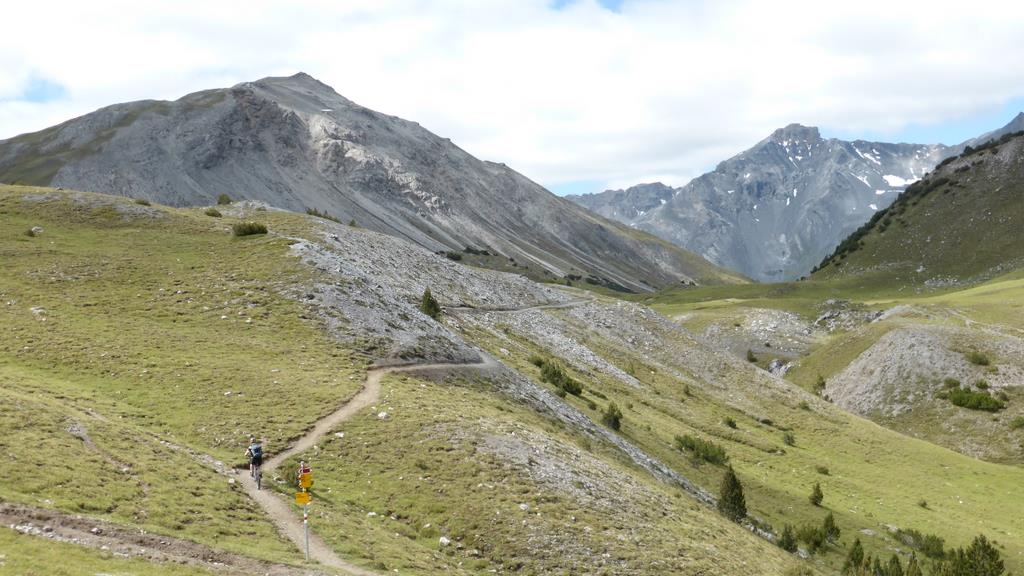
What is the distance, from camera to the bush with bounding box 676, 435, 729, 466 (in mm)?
48844

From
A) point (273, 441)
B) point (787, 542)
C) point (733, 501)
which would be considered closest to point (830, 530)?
point (787, 542)

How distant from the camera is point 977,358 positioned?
7700 cm

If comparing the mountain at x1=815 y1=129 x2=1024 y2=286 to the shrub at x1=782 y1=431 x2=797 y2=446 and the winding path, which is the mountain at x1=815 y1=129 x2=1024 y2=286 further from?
the winding path

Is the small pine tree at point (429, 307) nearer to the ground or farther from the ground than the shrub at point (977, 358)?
farther from the ground

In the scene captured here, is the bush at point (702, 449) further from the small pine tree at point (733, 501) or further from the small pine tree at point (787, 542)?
the small pine tree at point (787, 542)

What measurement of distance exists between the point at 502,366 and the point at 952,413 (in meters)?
56.3

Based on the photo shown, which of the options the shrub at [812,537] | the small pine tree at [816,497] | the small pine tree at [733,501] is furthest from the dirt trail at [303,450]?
the small pine tree at [816,497]

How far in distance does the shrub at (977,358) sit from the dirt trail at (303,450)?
6767 cm

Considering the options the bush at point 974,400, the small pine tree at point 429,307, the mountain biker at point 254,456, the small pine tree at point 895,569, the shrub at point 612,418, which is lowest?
the small pine tree at point 895,569

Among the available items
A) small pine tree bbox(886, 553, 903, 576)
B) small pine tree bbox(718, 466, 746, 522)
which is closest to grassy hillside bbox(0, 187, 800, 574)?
small pine tree bbox(718, 466, 746, 522)

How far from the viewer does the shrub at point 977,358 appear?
76438mm

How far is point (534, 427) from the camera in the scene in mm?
35969

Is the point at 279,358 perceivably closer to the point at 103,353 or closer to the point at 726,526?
the point at 103,353

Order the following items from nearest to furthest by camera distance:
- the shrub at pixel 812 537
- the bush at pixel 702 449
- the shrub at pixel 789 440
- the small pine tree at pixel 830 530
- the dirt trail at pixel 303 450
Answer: the dirt trail at pixel 303 450, the shrub at pixel 812 537, the small pine tree at pixel 830 530, the bush at pixel 702 449, the shrub at pixel 789 440
